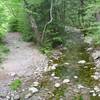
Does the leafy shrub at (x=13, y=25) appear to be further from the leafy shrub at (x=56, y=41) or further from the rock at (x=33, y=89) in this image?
the rock at (x=33, y=89)

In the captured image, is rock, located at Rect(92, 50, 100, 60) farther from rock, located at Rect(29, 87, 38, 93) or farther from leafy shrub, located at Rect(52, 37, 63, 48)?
rock, located at Rect(29, 87, 38, 93)

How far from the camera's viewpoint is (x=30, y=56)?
12609 mm

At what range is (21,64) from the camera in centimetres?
1127

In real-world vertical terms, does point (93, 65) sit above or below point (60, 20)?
below

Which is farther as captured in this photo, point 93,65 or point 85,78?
point 93,65

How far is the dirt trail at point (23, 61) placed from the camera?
10.2 metres

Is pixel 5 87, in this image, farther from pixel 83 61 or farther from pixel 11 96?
pixel 83 61

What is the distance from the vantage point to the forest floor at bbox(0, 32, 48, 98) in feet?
31.8

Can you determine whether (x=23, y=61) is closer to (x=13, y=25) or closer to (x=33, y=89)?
(x=33, y=89)

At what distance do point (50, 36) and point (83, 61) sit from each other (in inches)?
143

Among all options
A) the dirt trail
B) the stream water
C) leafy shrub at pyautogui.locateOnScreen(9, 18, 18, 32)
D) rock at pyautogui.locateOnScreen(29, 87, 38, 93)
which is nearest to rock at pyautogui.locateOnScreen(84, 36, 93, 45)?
the stream water

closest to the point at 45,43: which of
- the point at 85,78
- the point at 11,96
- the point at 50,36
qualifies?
the point at 50,36

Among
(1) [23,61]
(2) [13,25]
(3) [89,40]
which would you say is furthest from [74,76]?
(2) [13,25]

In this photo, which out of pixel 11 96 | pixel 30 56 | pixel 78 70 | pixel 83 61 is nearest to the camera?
pixel 11 96
